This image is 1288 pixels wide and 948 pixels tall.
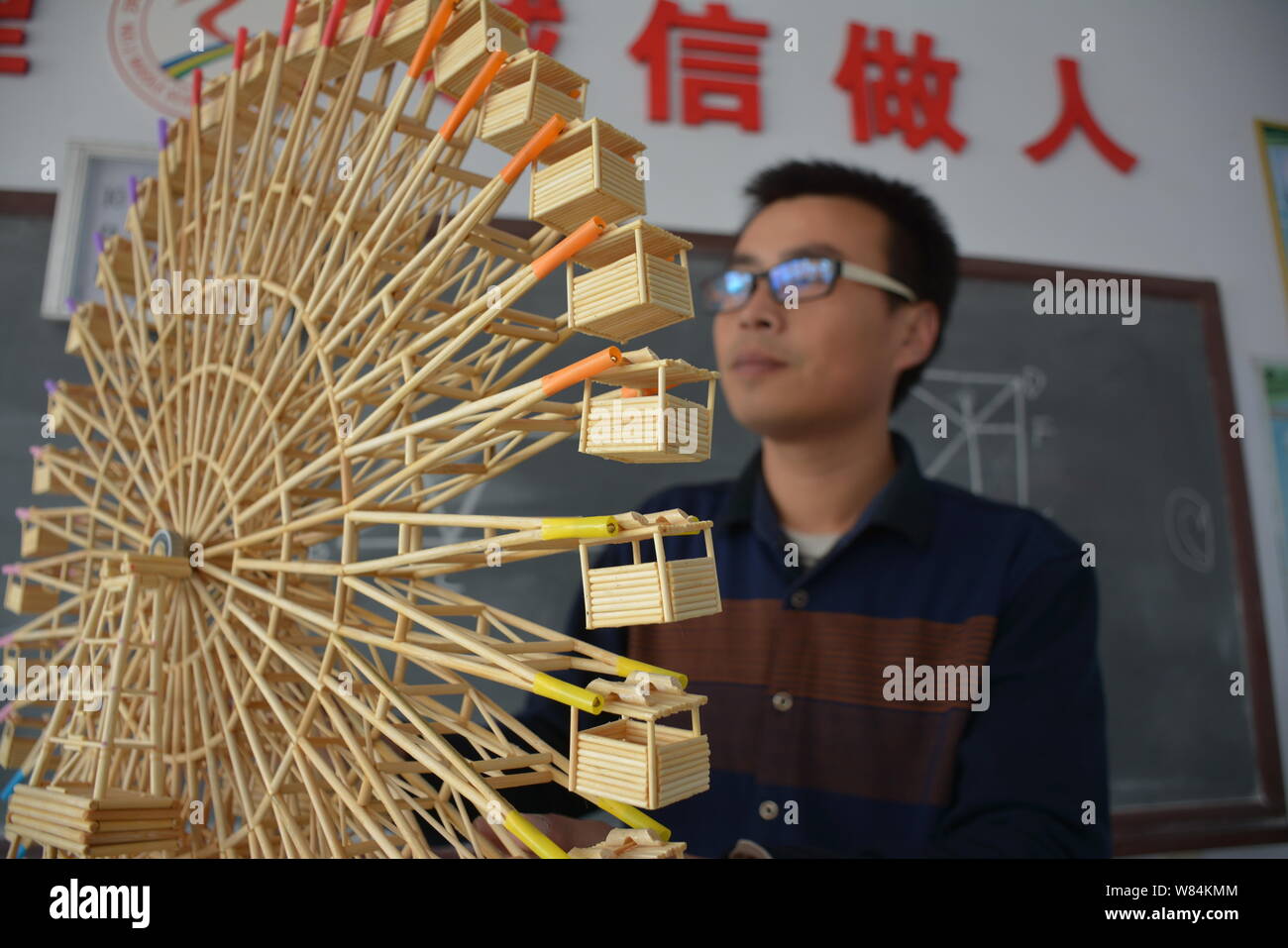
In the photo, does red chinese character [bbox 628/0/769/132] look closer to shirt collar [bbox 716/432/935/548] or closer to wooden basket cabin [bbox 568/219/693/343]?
shirt collar [bbox 716/432/935/548]

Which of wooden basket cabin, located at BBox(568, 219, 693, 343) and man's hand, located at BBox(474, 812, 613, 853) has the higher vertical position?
wooden basket cabin, located at BBox(568, 219, 693, 343)

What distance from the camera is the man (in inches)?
48.3

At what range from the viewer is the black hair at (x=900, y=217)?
→ 1.44 m

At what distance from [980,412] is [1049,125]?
73 cm

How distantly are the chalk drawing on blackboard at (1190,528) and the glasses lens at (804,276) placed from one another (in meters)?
1.12

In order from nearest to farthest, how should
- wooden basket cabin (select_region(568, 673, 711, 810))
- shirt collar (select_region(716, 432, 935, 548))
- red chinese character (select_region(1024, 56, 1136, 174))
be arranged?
wooden basket cabin (select_region(568, 673, 711, 810)) → shirt collar (select_region(716, 432, 935, 548)) → red chinese character (select_region(1024, 56, 1136, 174))

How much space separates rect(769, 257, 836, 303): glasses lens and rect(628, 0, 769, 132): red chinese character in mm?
552

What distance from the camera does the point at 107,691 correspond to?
665 mm

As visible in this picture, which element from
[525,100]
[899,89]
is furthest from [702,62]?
[525,100]

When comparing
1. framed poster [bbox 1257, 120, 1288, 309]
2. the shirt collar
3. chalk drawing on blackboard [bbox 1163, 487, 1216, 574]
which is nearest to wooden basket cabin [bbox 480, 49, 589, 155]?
the shirt collar

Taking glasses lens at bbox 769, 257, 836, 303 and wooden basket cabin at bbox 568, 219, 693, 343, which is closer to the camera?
wooden basket cabin at bbox 568, 219, 693, 343

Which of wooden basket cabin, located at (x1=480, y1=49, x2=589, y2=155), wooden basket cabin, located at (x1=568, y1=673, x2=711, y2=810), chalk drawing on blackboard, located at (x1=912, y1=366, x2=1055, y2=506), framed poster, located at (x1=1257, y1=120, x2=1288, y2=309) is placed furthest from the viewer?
framed poster, located at (x1=1257, y1=120, x2=1288, y2=309)

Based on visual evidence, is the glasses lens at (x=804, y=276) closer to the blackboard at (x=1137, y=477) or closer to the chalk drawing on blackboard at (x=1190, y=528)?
the blackboard at (x=1137, y=477)

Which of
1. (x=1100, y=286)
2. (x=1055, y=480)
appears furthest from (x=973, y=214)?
(x=1055, y=480)
